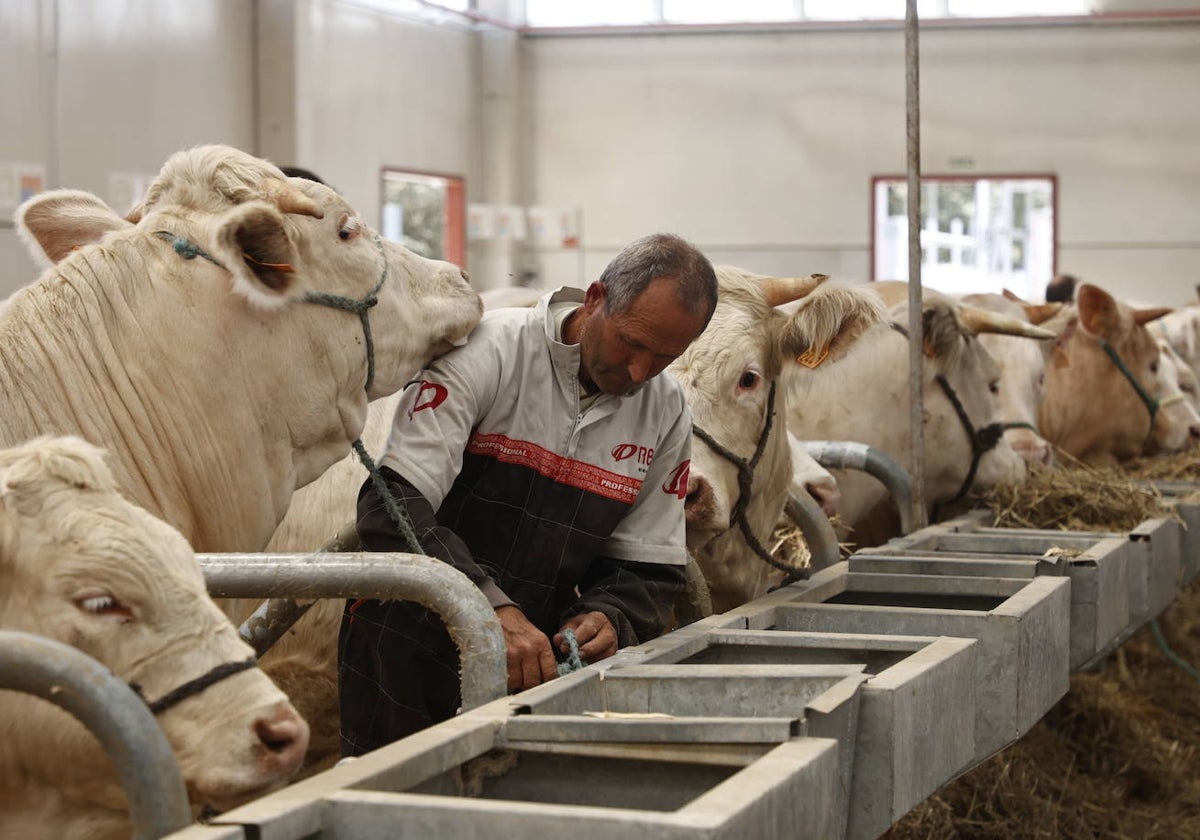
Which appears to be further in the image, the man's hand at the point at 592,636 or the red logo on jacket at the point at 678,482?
the red logo on jacket at the point at 678,482

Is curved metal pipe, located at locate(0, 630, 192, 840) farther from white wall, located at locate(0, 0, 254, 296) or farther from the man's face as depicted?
white wall, located at locate(0, 0, 254, 296)

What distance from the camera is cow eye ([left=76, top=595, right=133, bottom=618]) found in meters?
1.66

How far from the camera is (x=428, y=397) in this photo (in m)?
2.72

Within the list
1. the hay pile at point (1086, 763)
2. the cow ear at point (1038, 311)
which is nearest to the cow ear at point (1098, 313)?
the cow ear at point (1038, 311)

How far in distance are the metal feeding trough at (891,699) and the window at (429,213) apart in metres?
11.0

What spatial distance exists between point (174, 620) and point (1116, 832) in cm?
382

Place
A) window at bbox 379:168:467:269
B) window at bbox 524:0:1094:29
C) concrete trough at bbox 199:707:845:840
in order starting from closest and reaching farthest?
1. concrete trough at bbox 199:707:845:840
2. window at bbox 379:168:467:269
3. window at bbox 524:0:1094:29

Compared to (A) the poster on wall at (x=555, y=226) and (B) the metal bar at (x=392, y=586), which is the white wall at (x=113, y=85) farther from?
(B) the metal bar at (x=392, y=586)

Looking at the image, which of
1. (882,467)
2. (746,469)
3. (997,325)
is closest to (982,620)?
(746,469)

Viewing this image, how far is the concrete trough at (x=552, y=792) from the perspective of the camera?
1367 millimetres

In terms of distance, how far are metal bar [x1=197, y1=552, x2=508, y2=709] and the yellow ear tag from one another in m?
1.78

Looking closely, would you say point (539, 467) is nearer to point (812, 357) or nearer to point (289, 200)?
point (289, 200)

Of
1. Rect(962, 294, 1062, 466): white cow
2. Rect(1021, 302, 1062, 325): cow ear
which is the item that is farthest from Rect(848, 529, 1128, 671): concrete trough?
Rect(1021, 302, 1062, 325): cow ear

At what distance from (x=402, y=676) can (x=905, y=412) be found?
8.53 ft
